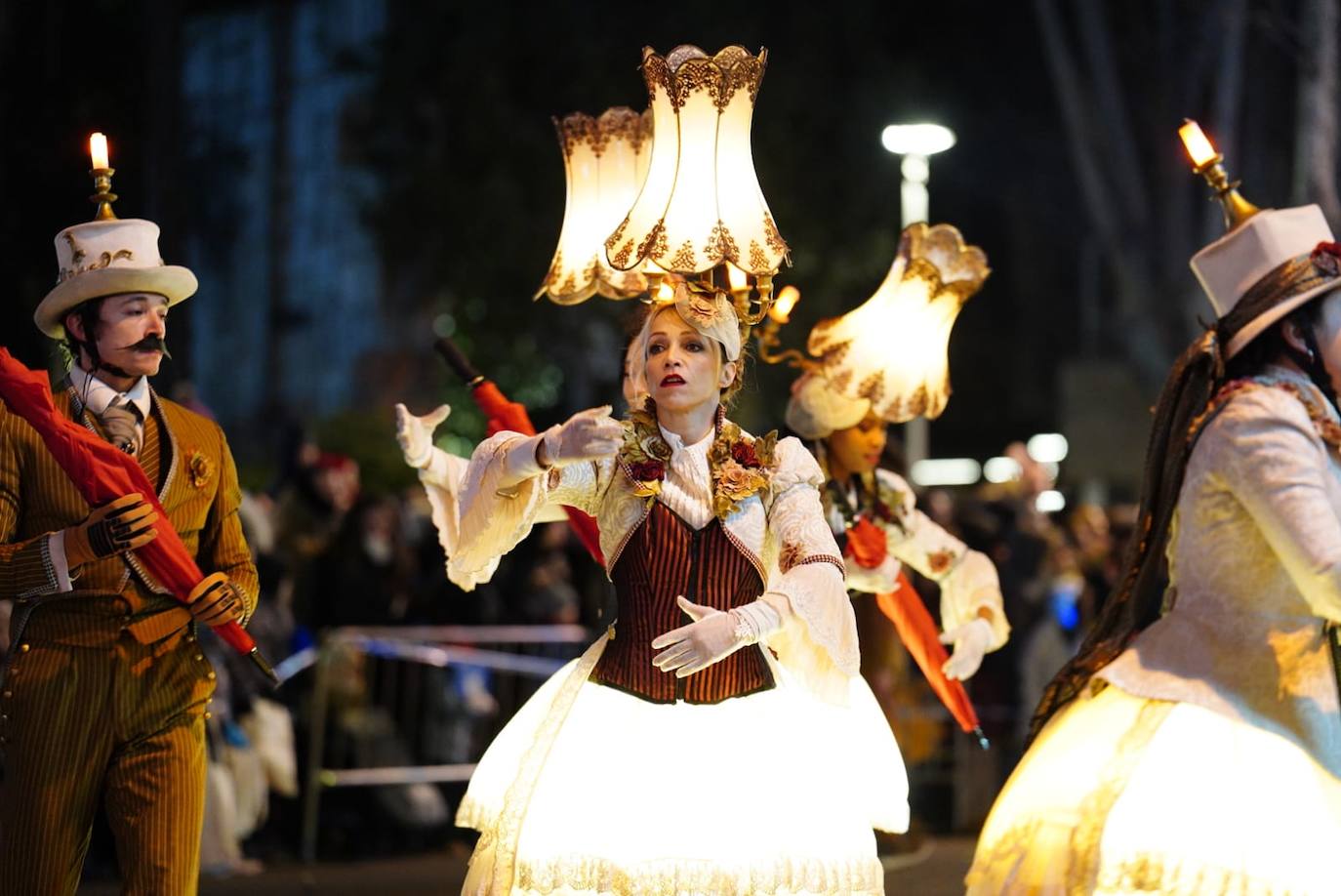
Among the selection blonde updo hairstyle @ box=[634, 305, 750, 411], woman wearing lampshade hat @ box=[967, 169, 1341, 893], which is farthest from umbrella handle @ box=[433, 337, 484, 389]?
woman wearing lampshade hat @ box=[967, 169, 1341, 893]

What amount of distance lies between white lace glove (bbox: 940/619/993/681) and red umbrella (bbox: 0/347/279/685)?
8.59 ft

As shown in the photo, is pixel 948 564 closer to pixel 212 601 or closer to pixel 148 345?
pixel 212 601

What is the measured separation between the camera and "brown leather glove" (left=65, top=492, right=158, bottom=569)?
5.16 metres

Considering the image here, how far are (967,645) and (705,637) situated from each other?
218cm

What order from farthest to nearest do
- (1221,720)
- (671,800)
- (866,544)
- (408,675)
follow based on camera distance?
(408,675), (866,544), (671,800), (1221,720)

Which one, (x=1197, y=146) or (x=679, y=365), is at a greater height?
(x=1197, y=146)

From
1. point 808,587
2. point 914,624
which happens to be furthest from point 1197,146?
point 914,624

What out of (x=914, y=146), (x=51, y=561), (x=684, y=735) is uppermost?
(x=914, y=146)

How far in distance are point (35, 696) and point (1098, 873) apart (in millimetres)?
2665

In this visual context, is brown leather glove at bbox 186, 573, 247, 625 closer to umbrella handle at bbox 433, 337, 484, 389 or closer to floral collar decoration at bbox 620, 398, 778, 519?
floral collar decoration at bbox 620, 398, 778, 519

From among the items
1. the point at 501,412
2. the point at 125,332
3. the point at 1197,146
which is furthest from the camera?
the point at 501,412

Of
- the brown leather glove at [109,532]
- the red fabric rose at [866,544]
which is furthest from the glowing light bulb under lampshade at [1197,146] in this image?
the brown leather glove at [109,532]

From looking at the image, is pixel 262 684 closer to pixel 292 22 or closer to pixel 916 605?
pixel 916 605

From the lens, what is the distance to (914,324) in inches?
287
